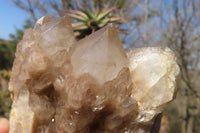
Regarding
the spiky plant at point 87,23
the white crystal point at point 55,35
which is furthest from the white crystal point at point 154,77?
the spiky plant at point 87,23

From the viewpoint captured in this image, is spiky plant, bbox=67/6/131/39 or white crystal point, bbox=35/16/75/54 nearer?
white crystal point, bbox=35/16/75/54

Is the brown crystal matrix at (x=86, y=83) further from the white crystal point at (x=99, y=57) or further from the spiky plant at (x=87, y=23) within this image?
the spiky plant at (x=87, y=23)

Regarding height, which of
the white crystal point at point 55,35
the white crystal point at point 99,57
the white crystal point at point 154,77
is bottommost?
the white crystal point at point 154,77

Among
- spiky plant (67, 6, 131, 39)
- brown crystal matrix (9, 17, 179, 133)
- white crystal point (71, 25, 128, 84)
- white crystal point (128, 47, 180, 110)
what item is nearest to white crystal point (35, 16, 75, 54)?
brown crystal matrix (9, 17, 179, 133)

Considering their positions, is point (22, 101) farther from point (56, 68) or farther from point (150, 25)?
point (150, 25)

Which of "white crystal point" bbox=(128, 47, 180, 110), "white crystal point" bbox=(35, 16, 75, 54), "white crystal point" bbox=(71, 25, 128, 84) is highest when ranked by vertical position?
"white crystal point" bbox=(35, 16, 75, 54)

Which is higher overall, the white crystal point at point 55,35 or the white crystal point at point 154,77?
the white crystal point at point 55,35

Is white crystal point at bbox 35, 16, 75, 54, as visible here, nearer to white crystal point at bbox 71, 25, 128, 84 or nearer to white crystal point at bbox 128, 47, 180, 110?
white crystal point at bbox 71, 25, 128, 84
